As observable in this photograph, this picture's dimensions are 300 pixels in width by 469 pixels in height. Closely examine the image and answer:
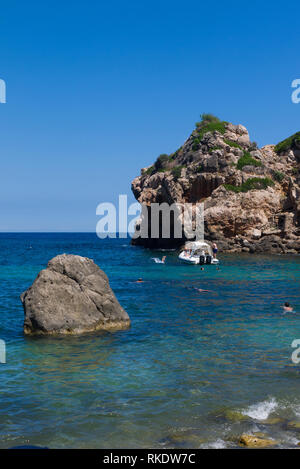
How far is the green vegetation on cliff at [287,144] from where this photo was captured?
3174 inches

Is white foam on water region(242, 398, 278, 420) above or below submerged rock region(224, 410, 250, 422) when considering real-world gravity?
below

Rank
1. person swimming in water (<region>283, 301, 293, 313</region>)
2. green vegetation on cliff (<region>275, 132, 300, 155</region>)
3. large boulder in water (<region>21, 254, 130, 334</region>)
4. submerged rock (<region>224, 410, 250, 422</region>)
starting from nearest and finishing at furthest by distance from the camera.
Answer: submerged rock (<region>224, 410, 250, 422</region>), large boulder in water (<region>21, 254, 130, 334</region>), person swimming in water (<region>283, 301, 293, 313</region>), green vegetation on cliff (<region>275, 132, 300, 155</region>)

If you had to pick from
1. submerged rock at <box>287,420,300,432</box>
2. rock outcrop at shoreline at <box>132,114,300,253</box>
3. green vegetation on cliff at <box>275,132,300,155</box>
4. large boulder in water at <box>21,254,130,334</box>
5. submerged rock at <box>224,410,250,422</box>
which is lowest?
submerged rock at <box>224,410,250,422</box>

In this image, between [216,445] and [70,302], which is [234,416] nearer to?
[216,445]

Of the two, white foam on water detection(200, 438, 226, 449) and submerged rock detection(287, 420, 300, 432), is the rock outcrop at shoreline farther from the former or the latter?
white foam on water detection(200, 438, 226, 449)

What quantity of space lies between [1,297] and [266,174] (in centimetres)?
5993

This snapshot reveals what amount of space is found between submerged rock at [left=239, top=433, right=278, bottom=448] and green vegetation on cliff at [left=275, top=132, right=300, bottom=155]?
77657 mm

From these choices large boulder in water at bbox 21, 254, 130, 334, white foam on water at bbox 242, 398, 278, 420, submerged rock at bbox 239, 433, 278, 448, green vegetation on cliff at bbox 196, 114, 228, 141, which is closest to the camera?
submerged rock at bbox 239, 433, 278, 448

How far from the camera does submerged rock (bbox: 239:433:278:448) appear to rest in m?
8.35

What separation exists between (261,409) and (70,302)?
10008 mm

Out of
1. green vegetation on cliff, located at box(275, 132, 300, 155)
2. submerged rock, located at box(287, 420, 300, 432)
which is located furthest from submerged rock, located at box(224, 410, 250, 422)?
green vegetation on cliff, located at box(275, 132, 300, 155)

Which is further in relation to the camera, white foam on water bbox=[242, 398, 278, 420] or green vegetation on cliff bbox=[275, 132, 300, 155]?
green vegetation on cliff bbox=[275, 132, 300, 155]
